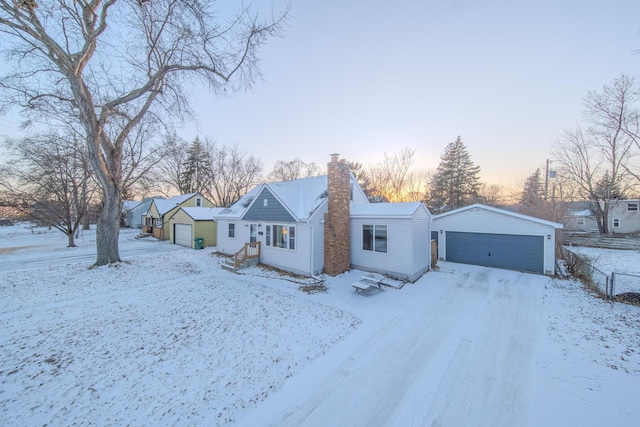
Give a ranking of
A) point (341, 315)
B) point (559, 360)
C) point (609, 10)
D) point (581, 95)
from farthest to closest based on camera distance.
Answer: point (581, 95)
point (609, 10)
point (341, 315)
point (559, 360)

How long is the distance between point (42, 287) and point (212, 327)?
8162 millimetres

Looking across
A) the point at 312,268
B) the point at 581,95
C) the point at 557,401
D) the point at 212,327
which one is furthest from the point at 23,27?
the point at 581,95

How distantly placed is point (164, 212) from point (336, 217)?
73.6 ft

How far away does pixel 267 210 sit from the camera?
12172mm

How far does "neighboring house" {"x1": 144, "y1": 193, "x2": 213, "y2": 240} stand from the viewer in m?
23.7

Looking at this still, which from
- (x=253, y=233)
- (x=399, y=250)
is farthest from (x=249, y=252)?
(x=399, y=250)

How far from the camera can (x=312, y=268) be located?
10430 millimetres

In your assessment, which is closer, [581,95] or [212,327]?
[212,327]

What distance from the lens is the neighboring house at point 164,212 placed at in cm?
2366

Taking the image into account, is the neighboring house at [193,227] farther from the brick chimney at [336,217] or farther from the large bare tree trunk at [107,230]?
the brick chimney at [336,217]

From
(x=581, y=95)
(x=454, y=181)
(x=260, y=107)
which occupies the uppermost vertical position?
(x=581, y=95)

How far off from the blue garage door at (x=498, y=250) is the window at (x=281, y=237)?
9219mm

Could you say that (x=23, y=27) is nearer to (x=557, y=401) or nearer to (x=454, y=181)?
(x=557, y=401)

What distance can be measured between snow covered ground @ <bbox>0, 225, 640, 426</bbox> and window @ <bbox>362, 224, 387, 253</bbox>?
7.93 ft
